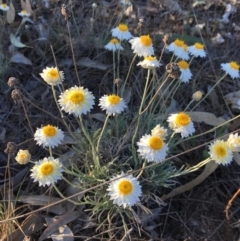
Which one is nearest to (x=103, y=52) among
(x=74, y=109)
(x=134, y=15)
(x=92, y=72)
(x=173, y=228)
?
(x=92, y=72)

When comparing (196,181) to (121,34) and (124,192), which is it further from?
(121,34)

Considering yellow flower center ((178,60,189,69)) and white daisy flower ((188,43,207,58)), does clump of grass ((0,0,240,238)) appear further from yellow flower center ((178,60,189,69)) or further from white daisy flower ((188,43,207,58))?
white daisy flower ((188,43,207,58))

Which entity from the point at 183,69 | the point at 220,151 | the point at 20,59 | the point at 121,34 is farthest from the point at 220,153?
the point at 20,59

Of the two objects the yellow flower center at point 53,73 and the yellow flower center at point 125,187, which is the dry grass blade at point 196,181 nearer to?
the yellow flower center at point 125,187

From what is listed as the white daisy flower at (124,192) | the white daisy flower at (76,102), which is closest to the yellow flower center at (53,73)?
the white daisy flower at (76,102)

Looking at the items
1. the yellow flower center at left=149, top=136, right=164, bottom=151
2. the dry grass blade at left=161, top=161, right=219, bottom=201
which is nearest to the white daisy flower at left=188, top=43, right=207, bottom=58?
the dry grass blade at left=161, top=161, right=219, bottom=201

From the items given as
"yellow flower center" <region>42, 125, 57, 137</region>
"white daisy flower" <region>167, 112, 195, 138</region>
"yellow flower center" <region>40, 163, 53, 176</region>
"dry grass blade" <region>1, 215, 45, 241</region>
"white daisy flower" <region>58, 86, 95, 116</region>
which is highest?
"white daisy flower" <region>58, 86, 95, 116</region>

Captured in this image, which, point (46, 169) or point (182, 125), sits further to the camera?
point (182, 125)
